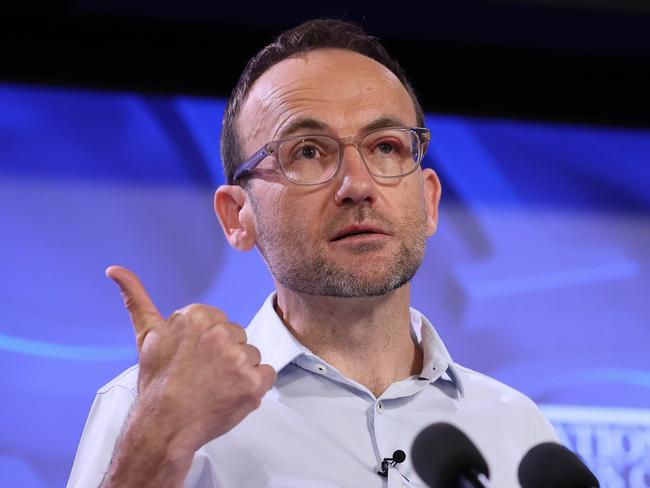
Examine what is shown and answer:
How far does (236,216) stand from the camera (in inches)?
91.8

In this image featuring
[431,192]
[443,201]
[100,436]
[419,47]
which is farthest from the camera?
[419,47]

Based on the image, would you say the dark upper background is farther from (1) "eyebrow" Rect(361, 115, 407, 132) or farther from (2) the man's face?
(1) "eyebrow" Rect(361, 115, 407, 132)

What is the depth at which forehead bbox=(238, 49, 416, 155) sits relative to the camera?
6.81 ft

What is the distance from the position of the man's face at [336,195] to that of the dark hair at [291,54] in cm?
5

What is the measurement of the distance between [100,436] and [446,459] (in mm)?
794

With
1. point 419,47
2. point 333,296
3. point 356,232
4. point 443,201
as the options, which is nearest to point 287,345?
point 333,296

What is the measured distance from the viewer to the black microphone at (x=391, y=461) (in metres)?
1.86

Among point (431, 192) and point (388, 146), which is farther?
point (431, 192)

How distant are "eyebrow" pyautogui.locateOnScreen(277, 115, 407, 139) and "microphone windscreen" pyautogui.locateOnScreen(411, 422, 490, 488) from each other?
0.87m

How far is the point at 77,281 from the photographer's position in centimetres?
318

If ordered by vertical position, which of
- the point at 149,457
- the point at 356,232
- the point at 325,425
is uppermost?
the point at 356,232

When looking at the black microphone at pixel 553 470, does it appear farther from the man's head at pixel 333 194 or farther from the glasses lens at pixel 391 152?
the glasses lens at pixel 391 152

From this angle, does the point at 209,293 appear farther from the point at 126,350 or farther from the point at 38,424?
the point at 38,424

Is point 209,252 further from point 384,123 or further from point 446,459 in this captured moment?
point 446,459
